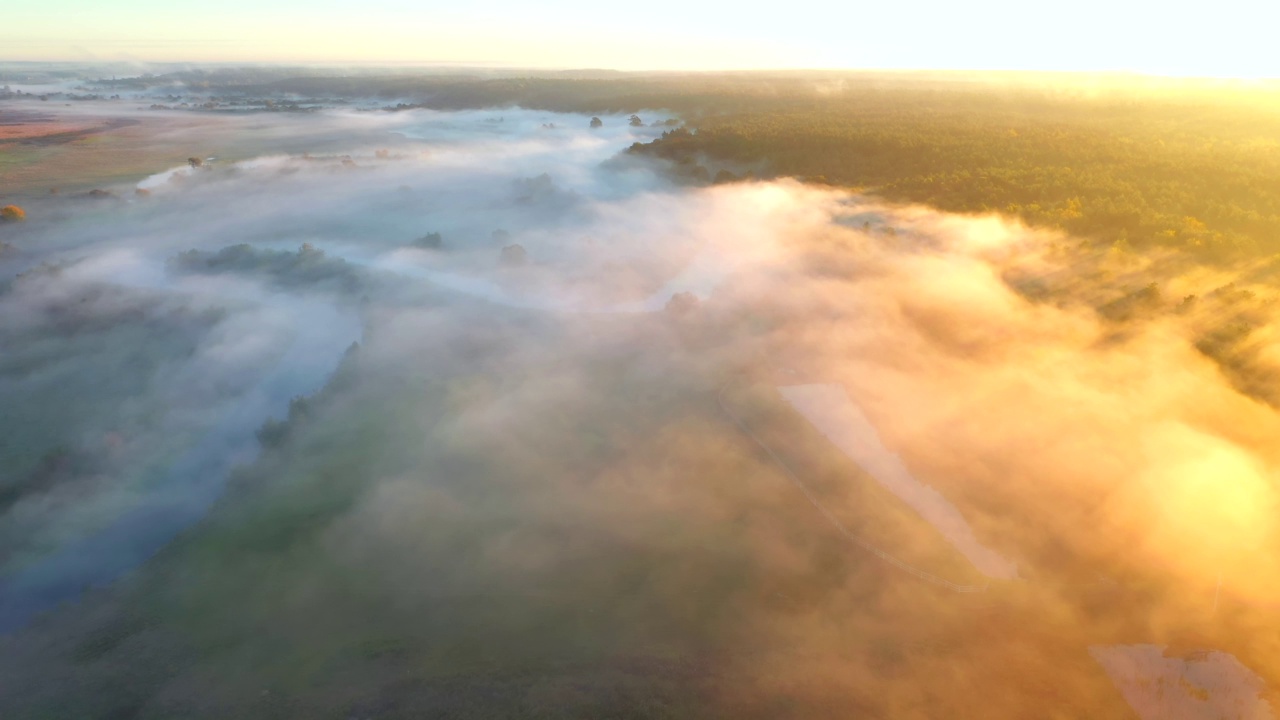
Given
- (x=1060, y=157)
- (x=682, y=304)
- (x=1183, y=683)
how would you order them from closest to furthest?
(x=1183, y=683)
(x=682, y=304)
(x=1060, y=157)

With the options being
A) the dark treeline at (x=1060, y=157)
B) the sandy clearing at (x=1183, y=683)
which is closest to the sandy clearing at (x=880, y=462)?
the sandy clearing at (x=1183, y=683)

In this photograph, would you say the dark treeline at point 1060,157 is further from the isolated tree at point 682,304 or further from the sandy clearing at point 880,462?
the sandy clearing at point 880,462

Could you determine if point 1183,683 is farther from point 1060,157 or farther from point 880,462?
point 1060,157

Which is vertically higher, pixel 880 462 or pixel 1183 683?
pixel 880 462

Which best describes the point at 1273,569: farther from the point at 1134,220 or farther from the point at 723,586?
the point at 1134,220

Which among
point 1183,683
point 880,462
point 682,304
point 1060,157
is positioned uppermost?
point 1060,157

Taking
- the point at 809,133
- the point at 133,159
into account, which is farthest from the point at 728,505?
the point at 133,159

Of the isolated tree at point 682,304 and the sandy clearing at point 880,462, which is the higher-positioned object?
the isolated tree at point 682,304

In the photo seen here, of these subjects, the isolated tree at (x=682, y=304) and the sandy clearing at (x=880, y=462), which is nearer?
the sandy clearing at (x=880, y=462)

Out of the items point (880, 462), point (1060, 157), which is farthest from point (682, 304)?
point (1060, 157)
